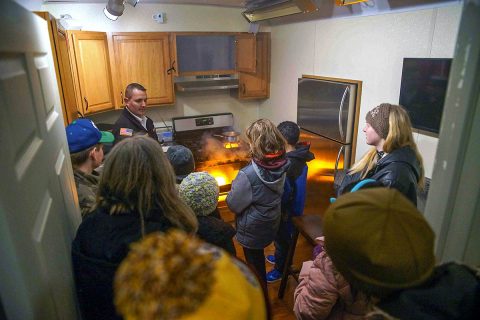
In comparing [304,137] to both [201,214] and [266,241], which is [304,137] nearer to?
[266,241]

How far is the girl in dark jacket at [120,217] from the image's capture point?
101cm

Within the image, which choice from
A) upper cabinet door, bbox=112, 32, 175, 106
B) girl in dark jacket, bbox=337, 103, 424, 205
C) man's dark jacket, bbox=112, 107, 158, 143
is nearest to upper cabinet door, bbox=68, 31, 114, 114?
upper cabinet door, bbox=112, 32, 175, 106

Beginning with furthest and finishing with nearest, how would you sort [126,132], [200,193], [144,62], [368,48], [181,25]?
[181,25] → [144,62] → [126,132] → [368,48] → [200,193]

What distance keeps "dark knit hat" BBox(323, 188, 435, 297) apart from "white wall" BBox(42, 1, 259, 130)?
11.8ft

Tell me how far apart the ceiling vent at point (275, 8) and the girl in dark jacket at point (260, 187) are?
1.31 m

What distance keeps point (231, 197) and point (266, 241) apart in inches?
17.3

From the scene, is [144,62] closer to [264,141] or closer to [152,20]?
[152,20]

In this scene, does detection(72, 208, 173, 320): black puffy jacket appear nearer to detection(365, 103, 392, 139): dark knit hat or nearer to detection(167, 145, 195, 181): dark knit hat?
detection(167, 145, 195, 181): dark knit hat

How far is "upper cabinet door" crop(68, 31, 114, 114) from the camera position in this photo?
2.81 metres

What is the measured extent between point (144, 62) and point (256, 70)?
139 cm

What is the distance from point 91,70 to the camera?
9.98ft

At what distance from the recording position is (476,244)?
0.74 m

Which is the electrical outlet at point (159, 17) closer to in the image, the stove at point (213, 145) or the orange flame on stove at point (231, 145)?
the stove at point (213, 145)

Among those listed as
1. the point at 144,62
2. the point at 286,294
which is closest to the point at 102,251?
the point at 286,294
